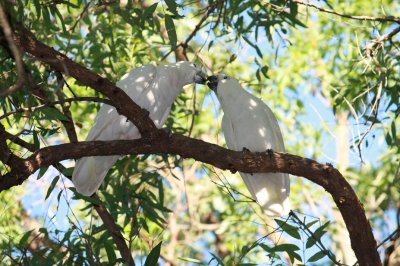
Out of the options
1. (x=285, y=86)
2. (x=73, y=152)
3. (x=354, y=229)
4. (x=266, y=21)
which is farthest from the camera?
(x=285, y=86)

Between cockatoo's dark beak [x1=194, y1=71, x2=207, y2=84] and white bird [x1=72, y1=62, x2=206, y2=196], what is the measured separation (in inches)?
8.3

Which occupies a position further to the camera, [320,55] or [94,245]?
[320,55]

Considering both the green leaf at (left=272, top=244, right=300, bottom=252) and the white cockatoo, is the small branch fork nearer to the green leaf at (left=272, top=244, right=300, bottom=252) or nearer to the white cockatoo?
the green leaf at (left=272, top=244, right=300, bottom=252)

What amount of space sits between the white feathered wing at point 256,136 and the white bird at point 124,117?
0.32m

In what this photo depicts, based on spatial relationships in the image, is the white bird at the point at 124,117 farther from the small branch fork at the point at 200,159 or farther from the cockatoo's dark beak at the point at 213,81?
the small branch fork at the point at 200,159

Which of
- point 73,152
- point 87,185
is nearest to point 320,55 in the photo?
point 87,185

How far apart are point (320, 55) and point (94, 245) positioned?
4242 millimetres

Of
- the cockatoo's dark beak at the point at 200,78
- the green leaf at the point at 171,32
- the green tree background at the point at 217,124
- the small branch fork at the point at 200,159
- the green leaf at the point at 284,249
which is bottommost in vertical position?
the green leaf at the point at 284,249

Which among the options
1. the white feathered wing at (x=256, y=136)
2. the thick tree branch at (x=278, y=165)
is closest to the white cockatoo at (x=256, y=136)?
the white feathered wing at (x=256, y=136)

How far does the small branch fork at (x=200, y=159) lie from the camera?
2.64 meters

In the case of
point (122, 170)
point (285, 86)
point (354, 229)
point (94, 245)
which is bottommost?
point (354, 229)

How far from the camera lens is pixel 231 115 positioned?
3662mm

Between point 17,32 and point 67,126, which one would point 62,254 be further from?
point 17,32

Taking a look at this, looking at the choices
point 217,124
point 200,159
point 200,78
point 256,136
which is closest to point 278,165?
point 200,159
